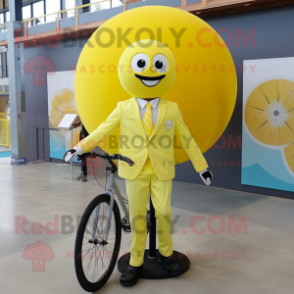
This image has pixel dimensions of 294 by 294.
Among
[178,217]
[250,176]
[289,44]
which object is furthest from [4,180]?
[289,44]

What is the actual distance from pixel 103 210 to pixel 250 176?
11.4ft

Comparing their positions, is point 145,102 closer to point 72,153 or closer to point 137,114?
point 137,114

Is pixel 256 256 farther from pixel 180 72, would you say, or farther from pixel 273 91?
pixel 273 91

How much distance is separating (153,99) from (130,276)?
1.34 m

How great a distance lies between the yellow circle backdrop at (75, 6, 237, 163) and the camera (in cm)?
337

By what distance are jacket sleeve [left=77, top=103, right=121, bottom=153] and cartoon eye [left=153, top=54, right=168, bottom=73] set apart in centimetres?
41

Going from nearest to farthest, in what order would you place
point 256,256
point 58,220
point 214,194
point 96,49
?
1. point 256,256
2. point 96,49
3. point 58,220
4. point 214,194

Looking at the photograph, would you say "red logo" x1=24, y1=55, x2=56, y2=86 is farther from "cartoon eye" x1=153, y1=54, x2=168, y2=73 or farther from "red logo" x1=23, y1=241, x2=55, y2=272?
"cartoon eye" x1=153, y1=54, x2=168, y2=73

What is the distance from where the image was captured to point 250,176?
5672 mm

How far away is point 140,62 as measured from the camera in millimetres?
2715

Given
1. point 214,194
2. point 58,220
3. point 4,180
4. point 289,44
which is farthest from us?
point 4,180

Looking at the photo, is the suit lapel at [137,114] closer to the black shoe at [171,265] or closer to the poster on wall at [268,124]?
the black shoe at [171,265]

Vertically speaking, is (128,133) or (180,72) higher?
(180,72)

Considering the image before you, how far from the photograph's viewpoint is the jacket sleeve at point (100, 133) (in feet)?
8.89
